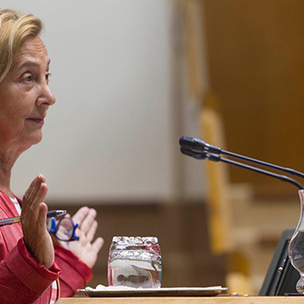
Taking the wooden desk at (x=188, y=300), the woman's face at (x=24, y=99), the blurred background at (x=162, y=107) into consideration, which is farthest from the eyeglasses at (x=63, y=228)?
the blurred background at (x=162, y=107)

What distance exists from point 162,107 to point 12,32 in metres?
4.07

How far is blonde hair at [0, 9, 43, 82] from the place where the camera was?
55.8 inches

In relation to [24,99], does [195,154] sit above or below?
below

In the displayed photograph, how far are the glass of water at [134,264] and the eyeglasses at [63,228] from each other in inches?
17.0

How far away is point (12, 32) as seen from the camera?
4.80 feet

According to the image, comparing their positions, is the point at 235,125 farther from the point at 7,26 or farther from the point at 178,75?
the point at 7,26

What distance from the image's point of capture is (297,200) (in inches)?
165

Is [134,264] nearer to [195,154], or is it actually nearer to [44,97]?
[195,154]

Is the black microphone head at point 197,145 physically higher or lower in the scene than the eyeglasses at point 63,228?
higher

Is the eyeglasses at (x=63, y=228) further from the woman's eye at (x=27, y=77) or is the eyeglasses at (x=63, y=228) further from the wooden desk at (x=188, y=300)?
the wooden desk at (x=188, y=300)

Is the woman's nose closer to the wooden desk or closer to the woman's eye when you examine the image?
the woman's eye

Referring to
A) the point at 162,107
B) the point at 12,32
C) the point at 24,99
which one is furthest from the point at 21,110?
the point at 162,107

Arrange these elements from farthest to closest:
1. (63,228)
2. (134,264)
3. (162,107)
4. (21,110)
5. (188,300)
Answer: (162,107) → (63,228) → (21,110) → (134,264) → (188,300)

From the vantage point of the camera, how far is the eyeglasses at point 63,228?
1674 mm
